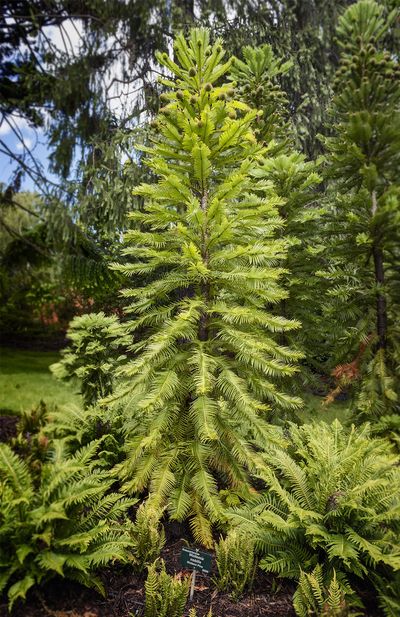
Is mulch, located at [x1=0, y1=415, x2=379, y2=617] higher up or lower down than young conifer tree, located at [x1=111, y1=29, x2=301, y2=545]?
lower down

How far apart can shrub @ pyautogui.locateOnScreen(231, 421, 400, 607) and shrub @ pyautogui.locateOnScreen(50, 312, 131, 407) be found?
8.35ft

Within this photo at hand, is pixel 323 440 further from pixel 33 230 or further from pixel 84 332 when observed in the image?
pixel 33 230

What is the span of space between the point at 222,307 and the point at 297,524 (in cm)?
176

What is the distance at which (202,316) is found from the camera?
152 inches

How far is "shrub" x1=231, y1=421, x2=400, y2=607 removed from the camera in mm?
2980

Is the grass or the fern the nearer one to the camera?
the fern

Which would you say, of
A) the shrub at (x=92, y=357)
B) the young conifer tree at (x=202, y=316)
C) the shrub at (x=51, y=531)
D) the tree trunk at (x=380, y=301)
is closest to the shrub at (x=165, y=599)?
the shrub at (x=51, y=531)

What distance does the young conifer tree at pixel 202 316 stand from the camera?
3.41 meters

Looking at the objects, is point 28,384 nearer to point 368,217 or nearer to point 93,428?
point 93,428

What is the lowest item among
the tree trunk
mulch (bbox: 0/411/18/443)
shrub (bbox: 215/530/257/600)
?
mulch (bbox: 0/411/18/443)

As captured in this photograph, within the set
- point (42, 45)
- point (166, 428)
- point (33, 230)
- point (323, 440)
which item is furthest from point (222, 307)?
point (42, 45)

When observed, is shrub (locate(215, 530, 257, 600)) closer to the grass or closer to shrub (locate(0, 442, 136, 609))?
shrub (locate(0, 442, 136, 609))

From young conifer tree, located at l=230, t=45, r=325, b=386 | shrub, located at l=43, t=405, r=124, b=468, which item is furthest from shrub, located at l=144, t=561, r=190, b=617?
young conifer tree, located at l=230, t=45, r=325, b=386

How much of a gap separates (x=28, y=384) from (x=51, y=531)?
634 cm
